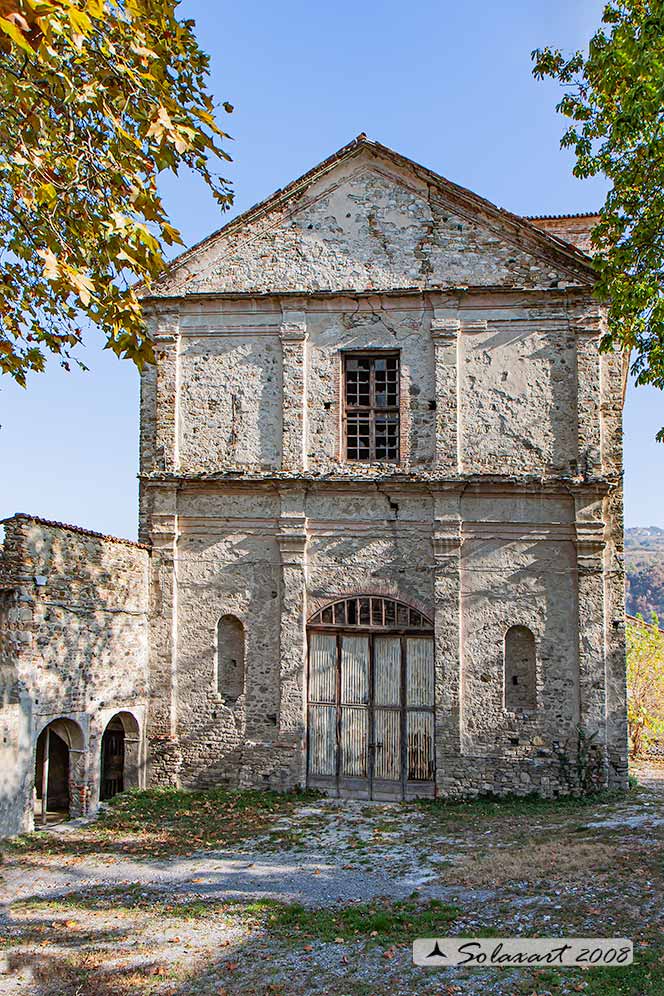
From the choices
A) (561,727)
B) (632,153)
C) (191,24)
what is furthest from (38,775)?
(632,153)

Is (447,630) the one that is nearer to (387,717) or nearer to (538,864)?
(387,717)

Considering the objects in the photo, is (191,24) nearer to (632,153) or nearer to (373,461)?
(632,153)

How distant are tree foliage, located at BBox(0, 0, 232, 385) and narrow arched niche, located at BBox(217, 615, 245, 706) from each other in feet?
25.7

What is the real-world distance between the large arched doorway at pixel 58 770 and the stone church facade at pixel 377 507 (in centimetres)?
51

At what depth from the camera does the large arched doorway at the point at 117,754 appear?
14.2m

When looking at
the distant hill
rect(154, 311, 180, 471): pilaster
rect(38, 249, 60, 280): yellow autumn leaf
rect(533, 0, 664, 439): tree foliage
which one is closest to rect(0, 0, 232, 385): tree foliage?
rect(38, 249, 60, 280): yellow autumn leaf

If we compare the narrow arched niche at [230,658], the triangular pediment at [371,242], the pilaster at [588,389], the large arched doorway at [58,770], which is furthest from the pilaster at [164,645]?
the pilaster at [588,389]

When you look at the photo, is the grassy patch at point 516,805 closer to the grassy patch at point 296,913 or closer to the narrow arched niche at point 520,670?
the narrow arched niche at point 520,670

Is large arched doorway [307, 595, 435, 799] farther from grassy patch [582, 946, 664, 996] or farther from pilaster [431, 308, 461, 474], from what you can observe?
grassy patch [582, 946, 664, 996]

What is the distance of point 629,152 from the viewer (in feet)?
32.9

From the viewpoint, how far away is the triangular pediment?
14.2 meters

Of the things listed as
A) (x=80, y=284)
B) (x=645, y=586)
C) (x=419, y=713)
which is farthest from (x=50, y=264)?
(x=645, y=586)

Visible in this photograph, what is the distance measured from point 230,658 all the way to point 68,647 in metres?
3.08

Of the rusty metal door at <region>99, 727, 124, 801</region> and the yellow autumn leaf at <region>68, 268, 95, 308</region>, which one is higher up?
→ the yellow autumn leaf at <region>68, 268, 95, 308</region>
